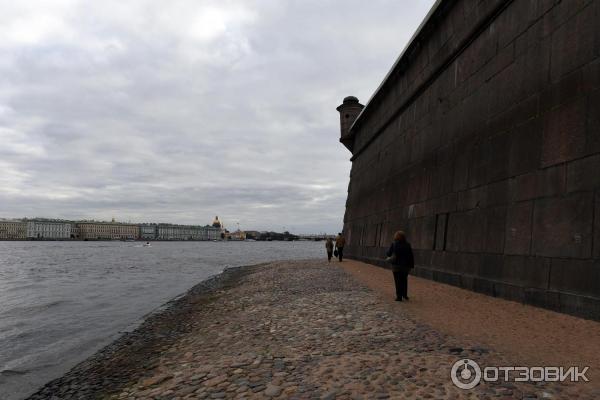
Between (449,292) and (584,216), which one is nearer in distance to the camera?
(584,216)

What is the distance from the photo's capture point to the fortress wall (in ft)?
23.4

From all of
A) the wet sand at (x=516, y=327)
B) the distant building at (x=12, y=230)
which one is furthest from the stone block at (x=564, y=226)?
the distant building at (x=12, y=230)

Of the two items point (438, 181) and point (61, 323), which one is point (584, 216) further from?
point (61, 323)

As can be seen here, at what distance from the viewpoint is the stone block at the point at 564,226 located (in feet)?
22.5

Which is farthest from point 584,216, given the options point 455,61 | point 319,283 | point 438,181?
point 319,283

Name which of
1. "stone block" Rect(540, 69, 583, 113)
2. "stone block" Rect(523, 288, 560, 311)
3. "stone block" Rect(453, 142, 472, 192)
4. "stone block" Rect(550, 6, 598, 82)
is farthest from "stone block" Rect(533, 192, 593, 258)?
"stone block" Rect(453, 142, 472, 192)

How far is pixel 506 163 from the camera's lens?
945cm

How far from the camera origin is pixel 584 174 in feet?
23.0

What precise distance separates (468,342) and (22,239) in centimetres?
20210

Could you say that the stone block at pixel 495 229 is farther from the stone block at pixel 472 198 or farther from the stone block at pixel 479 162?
the stone block at pixel 479 162

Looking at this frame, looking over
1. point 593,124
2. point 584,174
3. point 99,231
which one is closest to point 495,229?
point 584,174

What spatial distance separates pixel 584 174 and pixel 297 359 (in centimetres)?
549

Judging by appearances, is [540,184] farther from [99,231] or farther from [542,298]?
[99,231]

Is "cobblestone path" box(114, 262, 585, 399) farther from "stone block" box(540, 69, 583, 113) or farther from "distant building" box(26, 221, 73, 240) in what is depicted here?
"distant building" box(26, 221, 73, 240)
